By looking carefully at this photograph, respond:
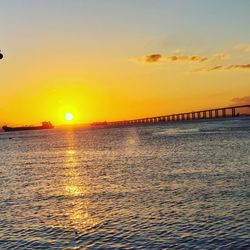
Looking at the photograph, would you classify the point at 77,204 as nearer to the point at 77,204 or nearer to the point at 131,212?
the point at 77,204

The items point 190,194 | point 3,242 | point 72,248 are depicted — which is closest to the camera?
point 72,248

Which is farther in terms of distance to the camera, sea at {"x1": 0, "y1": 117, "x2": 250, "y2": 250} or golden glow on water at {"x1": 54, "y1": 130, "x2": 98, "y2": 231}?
golden glow on water at {"x1": 54, "y1": 130, "x2": 98, "y2": 231}

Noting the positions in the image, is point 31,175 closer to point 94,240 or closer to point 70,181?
point 70,181

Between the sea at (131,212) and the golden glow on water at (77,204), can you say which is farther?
the golden glow on water at (77,204)

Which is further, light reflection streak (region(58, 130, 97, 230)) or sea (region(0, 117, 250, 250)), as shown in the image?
light reflection streak (region(58, 130, 97, 230))

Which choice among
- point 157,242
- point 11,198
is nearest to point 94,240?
point 157,242

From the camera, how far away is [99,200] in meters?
33.8

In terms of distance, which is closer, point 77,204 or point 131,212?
point 131,212

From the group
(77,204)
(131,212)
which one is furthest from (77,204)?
Answer: (131,212)

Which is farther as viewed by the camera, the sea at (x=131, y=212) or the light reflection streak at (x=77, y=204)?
the light reflection streak at (x=77, y=204)

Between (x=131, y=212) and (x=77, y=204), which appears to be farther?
(x=77, y=204)

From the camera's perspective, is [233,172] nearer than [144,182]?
No

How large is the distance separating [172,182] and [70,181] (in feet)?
41.7

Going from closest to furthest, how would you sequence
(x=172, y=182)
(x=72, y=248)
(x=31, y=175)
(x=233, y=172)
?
(x=72, y=248) < (x=172, y=182) < (x=233, y=172) < (x=31, y=175)
